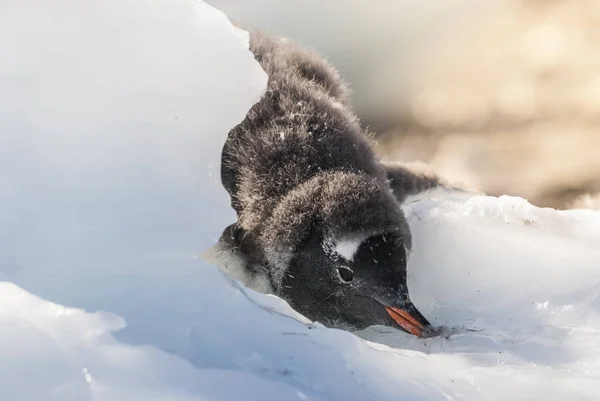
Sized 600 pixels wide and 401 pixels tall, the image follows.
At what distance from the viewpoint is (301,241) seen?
96.3 inches

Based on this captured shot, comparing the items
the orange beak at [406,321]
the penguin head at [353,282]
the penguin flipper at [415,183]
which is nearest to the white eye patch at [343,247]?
the penguin head at [353,282]

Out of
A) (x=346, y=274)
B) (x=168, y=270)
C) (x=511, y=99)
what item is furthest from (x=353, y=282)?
(x=511, y=99)

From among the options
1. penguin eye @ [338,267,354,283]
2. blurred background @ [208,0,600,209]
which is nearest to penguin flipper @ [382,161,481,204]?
blurred background @ [208,0,600,209]

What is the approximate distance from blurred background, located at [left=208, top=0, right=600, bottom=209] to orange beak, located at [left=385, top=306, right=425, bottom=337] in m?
2.07

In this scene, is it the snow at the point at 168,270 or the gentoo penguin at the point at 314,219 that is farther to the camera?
the gentoo penguin at the point at 314,219

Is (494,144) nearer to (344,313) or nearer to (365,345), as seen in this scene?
(344,313)

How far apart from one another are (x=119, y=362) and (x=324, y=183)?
1268mm

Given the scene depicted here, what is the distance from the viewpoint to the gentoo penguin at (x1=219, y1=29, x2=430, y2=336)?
2346 millimetres

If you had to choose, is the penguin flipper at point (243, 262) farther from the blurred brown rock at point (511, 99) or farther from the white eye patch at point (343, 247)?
the blurred brown rock at point (511, 99)

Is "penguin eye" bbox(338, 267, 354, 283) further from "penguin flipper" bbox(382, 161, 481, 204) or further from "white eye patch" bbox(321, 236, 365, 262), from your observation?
"penguin flipper" bbox(382, 161, 481, 204)

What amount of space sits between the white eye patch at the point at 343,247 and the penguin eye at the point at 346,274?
0.05m

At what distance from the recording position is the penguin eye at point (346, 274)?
7.83 ft

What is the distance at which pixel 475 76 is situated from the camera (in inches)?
180

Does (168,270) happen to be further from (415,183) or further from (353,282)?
(415,183)
